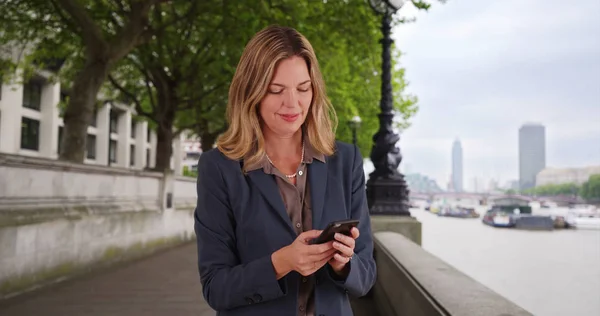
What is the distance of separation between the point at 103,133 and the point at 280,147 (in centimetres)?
5306

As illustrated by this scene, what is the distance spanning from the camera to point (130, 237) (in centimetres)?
1316

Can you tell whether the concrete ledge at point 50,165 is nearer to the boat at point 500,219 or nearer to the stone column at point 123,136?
the stone column at point 123,136

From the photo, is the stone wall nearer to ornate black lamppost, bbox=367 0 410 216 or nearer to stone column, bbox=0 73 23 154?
ornate black lamppost, bbox=367 0 410 216

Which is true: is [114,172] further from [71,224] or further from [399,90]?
[399,90]

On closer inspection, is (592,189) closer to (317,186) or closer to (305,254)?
(317,186)

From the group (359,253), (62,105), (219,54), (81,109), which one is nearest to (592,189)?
(219,54)

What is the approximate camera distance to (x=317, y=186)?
1.66 metres

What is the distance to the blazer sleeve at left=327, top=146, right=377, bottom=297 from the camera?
161 centimetres

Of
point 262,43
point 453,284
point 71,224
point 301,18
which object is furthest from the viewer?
point 301,18

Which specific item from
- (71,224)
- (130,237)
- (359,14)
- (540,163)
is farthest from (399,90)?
(71,224)

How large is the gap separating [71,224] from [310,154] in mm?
9311

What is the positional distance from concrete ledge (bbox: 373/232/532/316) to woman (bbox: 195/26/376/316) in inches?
33.3

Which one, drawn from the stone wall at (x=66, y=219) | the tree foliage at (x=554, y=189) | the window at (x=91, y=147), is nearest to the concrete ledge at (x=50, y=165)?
the stone wall at (x=66, y=219)

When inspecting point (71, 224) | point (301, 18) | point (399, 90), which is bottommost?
point (71, 224)
